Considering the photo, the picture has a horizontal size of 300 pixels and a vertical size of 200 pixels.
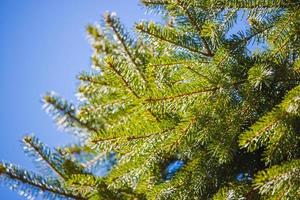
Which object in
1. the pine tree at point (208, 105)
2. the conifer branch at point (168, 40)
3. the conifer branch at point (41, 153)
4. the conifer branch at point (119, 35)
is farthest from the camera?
the conifer branch at point (119, 35)

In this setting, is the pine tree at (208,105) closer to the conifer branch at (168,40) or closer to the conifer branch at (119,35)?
the conifer branch at (168,40)

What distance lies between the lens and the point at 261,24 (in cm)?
165

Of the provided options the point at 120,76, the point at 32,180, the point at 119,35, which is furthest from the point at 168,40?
the point at 32,180

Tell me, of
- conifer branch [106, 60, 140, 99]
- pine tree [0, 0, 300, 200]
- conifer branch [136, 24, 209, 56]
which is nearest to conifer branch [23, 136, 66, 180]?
pine tree [0, 0, 300, 200]

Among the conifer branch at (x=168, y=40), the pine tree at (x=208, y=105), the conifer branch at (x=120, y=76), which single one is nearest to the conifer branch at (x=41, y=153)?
the pine tree at (x=208, y=105)

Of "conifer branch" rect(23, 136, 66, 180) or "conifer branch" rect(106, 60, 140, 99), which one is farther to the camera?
"conifer branch" rect(23, 136, 66, 180)

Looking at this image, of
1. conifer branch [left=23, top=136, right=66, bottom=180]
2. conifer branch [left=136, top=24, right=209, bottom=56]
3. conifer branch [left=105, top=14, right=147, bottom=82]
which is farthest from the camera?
conifer branch [left=105, top=14, right=147, bottom=82]

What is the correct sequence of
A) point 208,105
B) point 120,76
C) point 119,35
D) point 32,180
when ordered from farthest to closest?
1. point 119,35
2. point 32,180
3. point 120,76
4. point 208,105

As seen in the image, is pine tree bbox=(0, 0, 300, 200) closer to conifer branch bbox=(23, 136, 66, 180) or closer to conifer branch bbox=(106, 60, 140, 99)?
conifer branch bbox=(106, 60, 140, 99)

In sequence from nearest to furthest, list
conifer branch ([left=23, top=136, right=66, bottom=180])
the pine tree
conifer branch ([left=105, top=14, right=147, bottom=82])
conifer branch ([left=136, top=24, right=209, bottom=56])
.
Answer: the pine tree < conifer branch ([left=136, top=24, right=209, bottom=56]) < conifer branch ([left=23, top=136, right=66, bottom=180]) < conifer branch ([left=105, top=14, right=147, bottom=82])

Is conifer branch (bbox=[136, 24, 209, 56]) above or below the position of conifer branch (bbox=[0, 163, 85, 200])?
above

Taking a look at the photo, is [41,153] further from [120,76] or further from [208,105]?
[208,105]

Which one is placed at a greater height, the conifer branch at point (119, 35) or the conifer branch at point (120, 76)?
the conifer branch at point (119, 35)

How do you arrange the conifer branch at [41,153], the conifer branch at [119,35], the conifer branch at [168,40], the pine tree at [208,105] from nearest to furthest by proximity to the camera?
the pine tree at [208,105], the conifer branch at [168,40], the conifer branch at [41,153], the conifer branch at [119,35]
